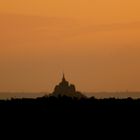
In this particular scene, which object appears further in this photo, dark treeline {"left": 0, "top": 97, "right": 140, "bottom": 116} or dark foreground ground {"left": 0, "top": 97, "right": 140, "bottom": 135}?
dark treeline {"left": 0, "top": 97, "right": 140, "bottom": 116}

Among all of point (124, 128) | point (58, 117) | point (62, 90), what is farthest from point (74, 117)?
point (62, 90)

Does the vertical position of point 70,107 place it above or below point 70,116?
above

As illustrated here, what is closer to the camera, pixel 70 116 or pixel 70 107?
pixel 70 116

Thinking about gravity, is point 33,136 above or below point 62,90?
below

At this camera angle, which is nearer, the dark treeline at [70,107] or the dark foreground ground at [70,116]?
the dark foreground ground at [70,116]

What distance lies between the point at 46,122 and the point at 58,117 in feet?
4.62

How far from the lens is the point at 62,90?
82.3 m

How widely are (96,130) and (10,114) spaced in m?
5.67

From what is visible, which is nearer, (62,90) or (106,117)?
(106,117)

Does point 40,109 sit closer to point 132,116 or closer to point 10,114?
point 10,114

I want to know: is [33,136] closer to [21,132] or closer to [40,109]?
[21,132]

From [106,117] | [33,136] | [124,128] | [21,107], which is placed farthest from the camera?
[21,107]

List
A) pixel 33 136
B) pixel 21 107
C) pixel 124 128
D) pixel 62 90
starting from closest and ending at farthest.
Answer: pixel 33 136, pixel 124 128, pixel 21 107, pixel 62 90

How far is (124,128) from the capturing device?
35.7 meters
